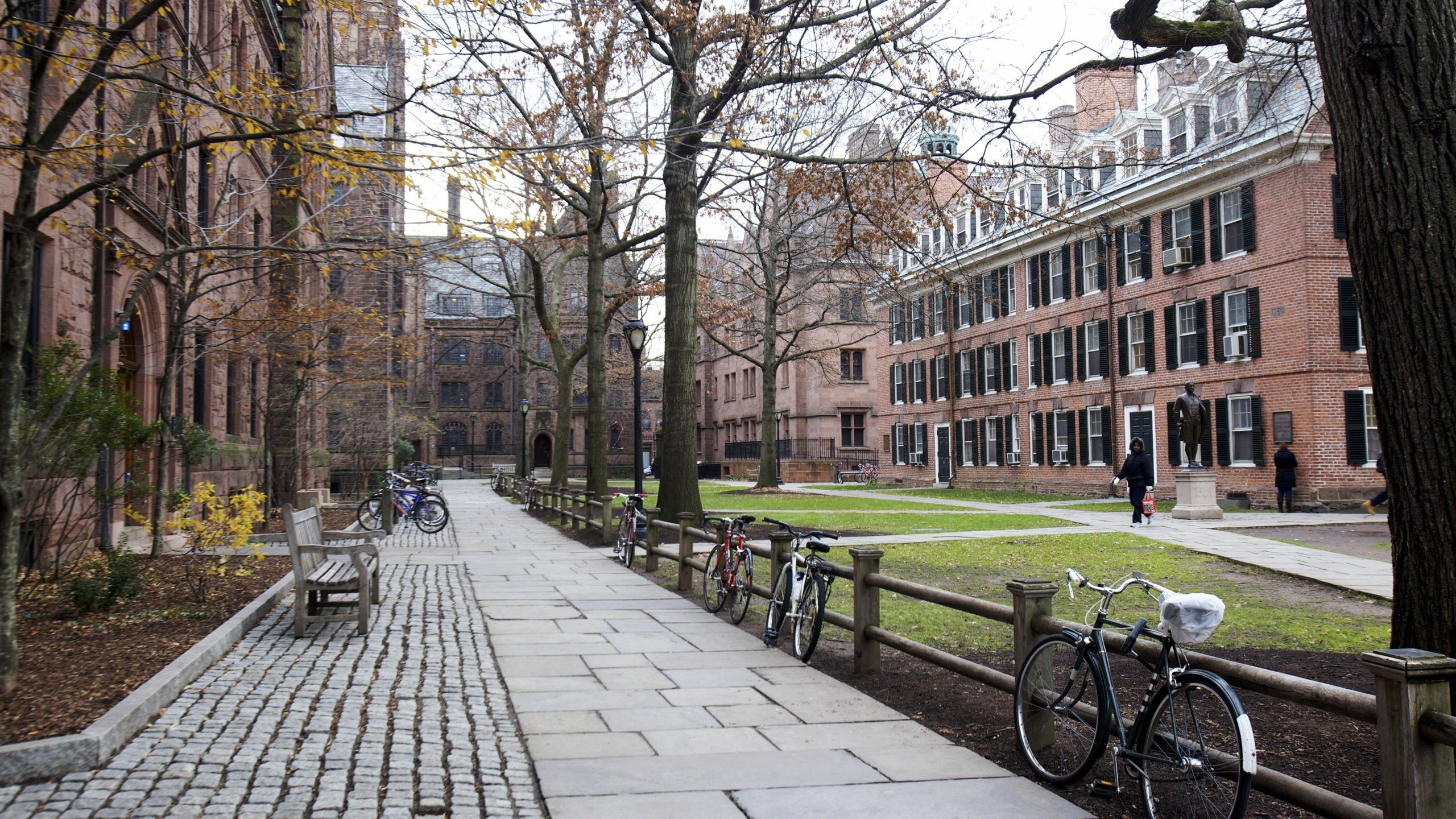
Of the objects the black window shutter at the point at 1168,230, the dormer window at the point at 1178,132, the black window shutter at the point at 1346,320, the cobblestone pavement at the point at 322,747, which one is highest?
the dormer window at the point at 1178,132

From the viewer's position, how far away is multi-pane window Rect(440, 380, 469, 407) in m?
82.4

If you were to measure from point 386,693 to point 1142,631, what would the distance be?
4395 mm

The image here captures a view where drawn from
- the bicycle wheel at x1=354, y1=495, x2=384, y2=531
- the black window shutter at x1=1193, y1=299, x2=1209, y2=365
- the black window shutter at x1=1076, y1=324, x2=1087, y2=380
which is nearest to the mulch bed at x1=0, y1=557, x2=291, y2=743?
the bicycle wheel at x1=354, y1=495, x2=384, y2=531

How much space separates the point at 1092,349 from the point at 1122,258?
10.6ft

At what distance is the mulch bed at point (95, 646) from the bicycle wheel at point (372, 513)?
10.9 m

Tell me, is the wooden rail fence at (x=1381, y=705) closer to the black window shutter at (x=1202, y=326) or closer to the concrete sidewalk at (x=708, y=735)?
the concrete sidewalk at (x=708, y=735)

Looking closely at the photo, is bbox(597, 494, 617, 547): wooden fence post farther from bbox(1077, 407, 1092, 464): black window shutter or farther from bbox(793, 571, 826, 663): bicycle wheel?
bbox(1077, 407, 1092, 464): black window shutter

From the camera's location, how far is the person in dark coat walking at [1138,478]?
21.4 metres

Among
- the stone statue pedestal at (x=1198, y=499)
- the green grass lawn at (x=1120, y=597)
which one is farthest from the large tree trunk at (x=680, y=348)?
the stone statue pedestal at (x=1198, y=499)

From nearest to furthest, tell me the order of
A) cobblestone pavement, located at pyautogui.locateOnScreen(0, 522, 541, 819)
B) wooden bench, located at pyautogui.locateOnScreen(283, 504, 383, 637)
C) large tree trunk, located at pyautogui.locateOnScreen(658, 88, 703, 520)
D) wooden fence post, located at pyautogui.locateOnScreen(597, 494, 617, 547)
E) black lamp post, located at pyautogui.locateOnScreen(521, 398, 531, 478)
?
cobblestone pavement, located at pyautogui.locateOnScreen(0, 522, 541, 819), wooden bench, located at pyautogui.locateOnScreen(283, 504, 383, 637), large tree trunk, located at pyautogui.locateOnScreen(658, 88, 703, 520), wooden fence post, located at pyautogui.locateOnScreen(597, 494, 617, 547), black lamp post, located at pyautogui.locateOnScreen(521, 398, 531, 478)

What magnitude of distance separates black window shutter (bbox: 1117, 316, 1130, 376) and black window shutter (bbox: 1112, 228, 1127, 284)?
46.1 inches

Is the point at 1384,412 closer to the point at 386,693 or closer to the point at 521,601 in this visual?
the point at 386,693

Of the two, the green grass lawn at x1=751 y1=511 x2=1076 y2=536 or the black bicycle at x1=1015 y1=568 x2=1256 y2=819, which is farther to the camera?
the green grass lawn at x1=751 y1=511 x2=1076 y2=536

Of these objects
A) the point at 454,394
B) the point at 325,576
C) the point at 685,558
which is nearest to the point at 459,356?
the point at 454,394
